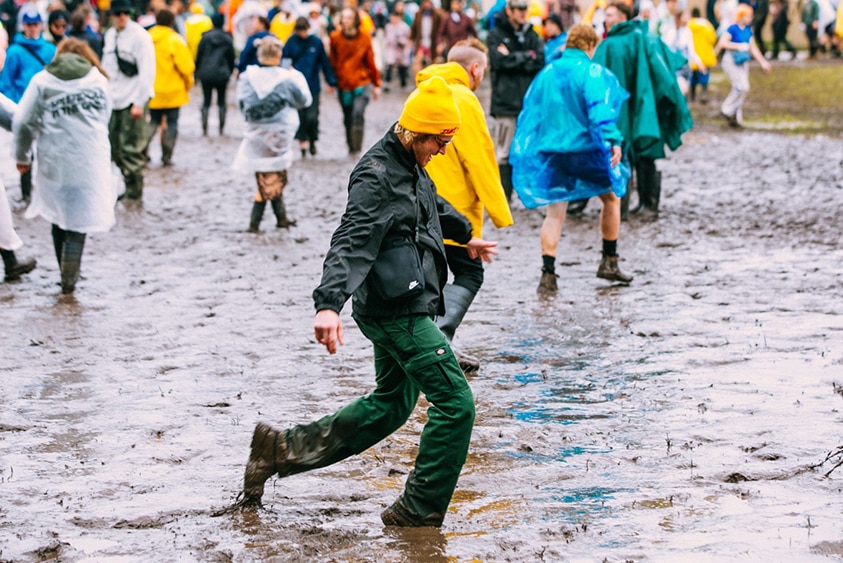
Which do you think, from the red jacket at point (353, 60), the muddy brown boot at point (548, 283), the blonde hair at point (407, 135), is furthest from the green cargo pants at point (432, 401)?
the red jacket at point (353, 60)

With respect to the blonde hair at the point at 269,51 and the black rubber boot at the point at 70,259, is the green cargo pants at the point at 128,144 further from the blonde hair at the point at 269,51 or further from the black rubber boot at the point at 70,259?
the black rubber boot at the point at 70,259

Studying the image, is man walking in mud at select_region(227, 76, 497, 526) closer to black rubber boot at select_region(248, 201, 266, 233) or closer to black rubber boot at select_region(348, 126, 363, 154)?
black rubber boot at select_region(248, 201, 266, 233)

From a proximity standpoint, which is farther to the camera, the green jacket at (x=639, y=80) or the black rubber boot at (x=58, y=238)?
the green jacket at (x=639, y=80)

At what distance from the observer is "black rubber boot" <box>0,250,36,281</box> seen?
10406 millimetres

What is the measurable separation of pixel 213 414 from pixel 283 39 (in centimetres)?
1634

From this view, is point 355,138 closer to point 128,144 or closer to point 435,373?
point 128,144

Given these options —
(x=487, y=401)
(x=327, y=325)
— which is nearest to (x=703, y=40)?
(x=487, y=401)

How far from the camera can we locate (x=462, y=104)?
7473 mm

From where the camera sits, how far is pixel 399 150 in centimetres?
527

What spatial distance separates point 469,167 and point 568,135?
2317mm

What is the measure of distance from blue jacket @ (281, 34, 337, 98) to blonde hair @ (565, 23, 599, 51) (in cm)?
851

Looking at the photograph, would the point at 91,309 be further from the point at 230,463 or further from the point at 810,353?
the point at 810,353

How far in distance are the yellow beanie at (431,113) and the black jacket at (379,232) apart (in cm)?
11

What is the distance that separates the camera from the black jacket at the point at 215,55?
19203 mm
